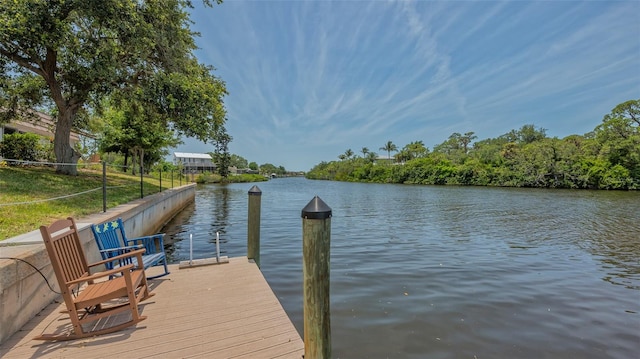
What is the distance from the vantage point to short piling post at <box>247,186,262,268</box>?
531cm

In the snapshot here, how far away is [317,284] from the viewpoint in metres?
2.46

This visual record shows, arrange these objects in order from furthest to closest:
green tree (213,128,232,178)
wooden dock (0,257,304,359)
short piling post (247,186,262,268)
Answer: green tree (213,128,232,178), short piling post (247,186,262,268), wooden dock (0,257,304,359)

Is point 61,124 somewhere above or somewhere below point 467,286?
above

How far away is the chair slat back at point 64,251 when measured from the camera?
2613mm

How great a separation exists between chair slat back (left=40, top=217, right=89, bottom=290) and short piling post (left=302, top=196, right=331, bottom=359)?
2145 millimetres

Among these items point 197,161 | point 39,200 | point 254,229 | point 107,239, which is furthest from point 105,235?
point 197,161

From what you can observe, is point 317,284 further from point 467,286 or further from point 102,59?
point 102,59

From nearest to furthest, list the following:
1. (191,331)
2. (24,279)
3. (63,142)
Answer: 1. (191,331)
2. (24,279)
3. (63,142)

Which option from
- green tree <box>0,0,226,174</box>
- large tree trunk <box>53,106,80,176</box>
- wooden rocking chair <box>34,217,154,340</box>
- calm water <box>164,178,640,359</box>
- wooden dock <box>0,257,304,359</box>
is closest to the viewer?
wooden dock <box>0,257,304,359</box>

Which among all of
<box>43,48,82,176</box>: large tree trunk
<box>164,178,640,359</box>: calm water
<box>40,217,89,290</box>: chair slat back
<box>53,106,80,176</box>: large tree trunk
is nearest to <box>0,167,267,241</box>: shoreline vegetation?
<box>53,106,80,176</box>: large tree trunk

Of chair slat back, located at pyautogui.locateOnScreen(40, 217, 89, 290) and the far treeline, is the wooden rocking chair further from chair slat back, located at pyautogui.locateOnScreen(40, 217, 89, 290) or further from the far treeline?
the far treeline

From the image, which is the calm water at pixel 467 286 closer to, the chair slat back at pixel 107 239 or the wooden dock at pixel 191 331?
the wooden dock at pixel 191 331

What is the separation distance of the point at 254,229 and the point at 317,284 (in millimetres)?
3117

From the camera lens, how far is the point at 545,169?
41.7m
